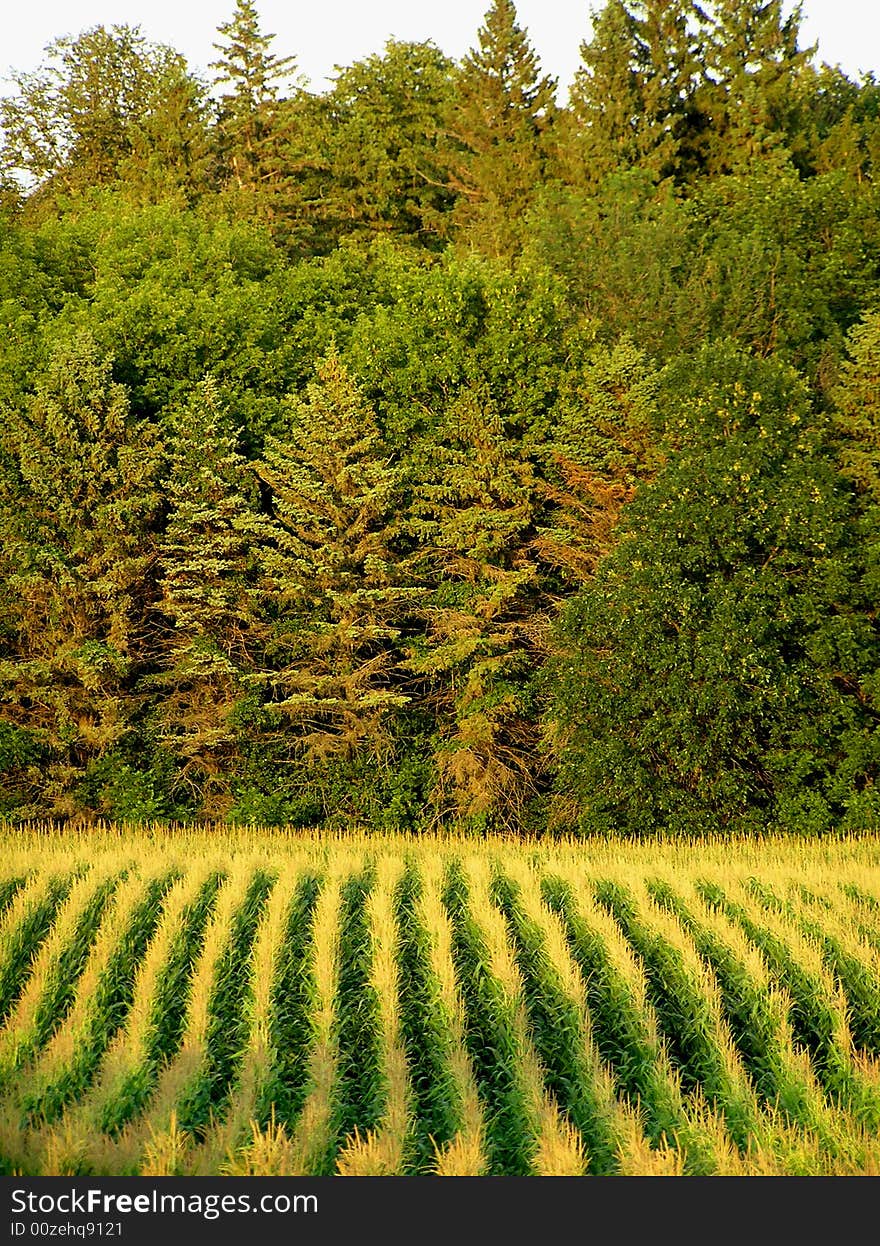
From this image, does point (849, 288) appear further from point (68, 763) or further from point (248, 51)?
point (248, 51)

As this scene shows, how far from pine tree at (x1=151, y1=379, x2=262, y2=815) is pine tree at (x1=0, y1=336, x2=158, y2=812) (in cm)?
66

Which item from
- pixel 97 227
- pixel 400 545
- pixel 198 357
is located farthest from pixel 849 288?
pixel 97 227

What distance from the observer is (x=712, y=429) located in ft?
81.1

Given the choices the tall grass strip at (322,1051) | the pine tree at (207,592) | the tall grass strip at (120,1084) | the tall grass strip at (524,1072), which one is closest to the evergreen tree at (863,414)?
the pine tree at (207,592)

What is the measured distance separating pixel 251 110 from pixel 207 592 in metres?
21.8

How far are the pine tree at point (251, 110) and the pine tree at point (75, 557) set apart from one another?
15.4 meters

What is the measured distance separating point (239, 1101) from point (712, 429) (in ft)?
60.8

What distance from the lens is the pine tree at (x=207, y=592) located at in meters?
27.2

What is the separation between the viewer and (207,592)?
27422 millimetres

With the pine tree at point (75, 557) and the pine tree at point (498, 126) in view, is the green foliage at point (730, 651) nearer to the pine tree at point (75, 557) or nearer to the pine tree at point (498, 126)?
the pine tree at point (75, 557)

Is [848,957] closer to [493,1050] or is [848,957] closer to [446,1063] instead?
[493,1050]

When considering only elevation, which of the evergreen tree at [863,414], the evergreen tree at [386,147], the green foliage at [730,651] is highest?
the evergreen tree at [386,147]

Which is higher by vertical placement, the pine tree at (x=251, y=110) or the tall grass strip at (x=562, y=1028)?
the pine tree at (x=251, y=110)

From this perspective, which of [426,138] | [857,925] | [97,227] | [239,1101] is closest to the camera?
[239,1101]
